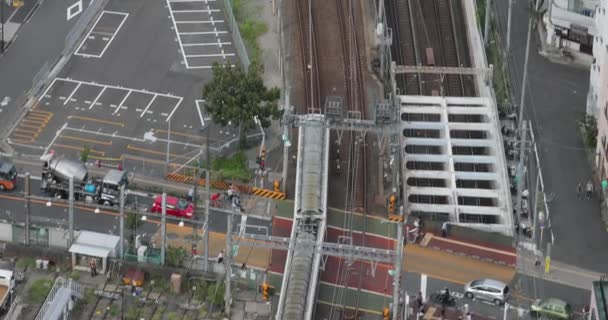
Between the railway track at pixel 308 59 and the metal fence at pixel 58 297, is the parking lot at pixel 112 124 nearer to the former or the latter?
the railway track at pixel 308 59

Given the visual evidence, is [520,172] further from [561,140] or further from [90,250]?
[90,250]

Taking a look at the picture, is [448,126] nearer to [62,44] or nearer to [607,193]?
[607,193]

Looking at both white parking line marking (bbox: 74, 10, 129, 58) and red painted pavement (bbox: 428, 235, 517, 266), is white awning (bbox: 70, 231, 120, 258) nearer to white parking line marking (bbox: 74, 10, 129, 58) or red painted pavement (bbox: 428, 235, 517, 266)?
red painted pavement (bbox: 428, 235, 517, 266)

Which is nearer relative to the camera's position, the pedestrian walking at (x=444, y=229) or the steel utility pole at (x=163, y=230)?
the steel utility pole at (x=163, y=230)

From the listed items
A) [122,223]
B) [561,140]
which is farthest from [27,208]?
[561,140]

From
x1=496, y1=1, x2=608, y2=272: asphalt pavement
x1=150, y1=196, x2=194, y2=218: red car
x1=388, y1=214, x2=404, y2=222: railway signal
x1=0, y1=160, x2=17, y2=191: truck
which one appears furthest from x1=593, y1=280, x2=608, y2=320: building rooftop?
x1=0, y1=160, x2=17, y2=191: truck

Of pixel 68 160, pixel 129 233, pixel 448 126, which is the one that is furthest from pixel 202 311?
pixel 448 126

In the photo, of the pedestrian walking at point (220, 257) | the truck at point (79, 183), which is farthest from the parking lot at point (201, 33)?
the pedestrian walking at point (220, 257)
